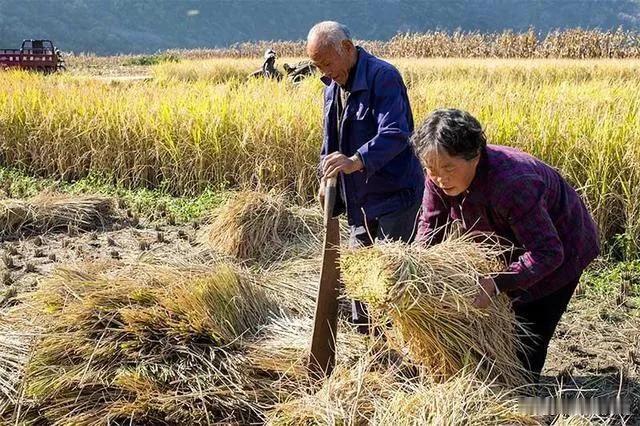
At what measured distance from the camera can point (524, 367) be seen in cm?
233

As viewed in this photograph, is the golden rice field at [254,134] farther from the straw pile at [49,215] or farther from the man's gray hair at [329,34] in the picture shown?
the man's gray hair at [329,34]

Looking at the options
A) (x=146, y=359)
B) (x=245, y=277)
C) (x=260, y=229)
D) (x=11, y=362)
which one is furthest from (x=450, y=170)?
(x=260, y=229)

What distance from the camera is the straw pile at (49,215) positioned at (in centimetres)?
511

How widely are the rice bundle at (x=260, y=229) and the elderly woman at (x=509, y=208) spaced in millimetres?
2217

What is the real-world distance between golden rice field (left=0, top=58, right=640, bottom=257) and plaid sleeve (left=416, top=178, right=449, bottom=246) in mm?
2439

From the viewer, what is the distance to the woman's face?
1.92 metres

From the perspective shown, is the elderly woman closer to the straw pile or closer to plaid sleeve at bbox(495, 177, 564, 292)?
plaid sleeve at bbox(495, 177, 564, 292)

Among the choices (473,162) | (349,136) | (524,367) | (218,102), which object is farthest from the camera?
(218,102)

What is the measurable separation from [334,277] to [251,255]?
2.13 metres

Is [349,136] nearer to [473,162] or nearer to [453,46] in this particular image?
[473,162]

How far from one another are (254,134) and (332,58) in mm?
3204

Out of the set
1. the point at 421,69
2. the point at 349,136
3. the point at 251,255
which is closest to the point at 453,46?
the point at 421,69

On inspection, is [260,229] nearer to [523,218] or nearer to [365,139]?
[365,139]

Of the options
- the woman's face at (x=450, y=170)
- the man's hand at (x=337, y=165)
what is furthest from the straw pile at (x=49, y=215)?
the woman's face at (x=450, y=170)
